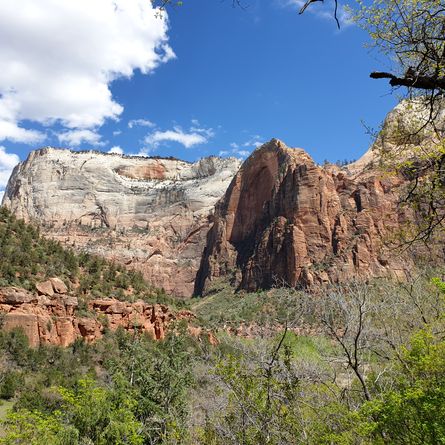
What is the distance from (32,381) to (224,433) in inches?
823

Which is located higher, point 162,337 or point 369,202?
point 369,202

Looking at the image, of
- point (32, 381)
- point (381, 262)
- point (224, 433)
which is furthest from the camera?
point (381, 262)

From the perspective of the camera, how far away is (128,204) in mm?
150875

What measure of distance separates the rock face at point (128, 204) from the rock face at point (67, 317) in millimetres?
87056

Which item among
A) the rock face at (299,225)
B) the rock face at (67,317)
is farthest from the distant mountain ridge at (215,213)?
the rock face at (67,317)

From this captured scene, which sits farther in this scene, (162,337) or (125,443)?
(162,337)

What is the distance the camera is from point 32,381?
1066 inches

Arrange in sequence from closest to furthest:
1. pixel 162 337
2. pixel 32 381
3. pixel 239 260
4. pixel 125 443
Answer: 1. pixel 125 443
2. pixel 32 381
3. pixel 162 337
4. pixel 239 260

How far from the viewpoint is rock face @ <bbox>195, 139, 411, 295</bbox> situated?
9325cm

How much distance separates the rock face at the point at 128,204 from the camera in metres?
133

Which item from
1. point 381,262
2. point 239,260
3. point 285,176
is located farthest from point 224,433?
point 239,260

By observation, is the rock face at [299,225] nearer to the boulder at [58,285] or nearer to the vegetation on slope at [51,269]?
the vegetation on slope at [51,269]

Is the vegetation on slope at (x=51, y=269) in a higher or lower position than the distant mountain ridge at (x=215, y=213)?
lower

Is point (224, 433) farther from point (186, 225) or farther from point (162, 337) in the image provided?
point (186, 225)
